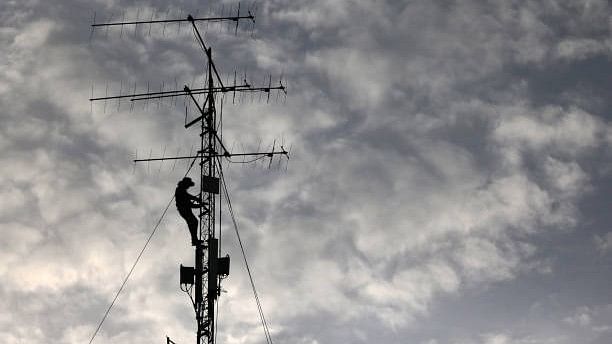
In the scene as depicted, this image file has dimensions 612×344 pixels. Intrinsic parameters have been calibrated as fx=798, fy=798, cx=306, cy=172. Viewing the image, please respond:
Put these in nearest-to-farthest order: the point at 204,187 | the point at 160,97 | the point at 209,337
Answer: the point at 209,337
the point at 204,187
the point at 160,97

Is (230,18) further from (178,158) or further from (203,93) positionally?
(178,158)

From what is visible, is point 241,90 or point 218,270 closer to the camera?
point 218,270

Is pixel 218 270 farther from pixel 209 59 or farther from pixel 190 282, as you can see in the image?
pixel 209 59

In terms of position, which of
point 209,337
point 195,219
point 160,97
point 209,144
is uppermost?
point 160,97

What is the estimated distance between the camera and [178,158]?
1395 inches

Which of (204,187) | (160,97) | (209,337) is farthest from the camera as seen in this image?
(160,97)

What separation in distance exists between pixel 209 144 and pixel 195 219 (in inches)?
144

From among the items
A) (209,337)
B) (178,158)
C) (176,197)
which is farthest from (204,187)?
(209,337)

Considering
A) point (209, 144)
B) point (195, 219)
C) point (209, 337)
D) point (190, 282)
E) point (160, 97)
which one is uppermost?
point (160, 97)


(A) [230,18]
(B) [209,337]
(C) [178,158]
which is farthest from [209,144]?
(B) [209,337]

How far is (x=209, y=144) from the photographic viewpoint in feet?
113

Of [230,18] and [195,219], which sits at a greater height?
[230,18]

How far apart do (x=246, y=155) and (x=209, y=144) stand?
224cm

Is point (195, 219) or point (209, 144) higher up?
point (209, 144)
